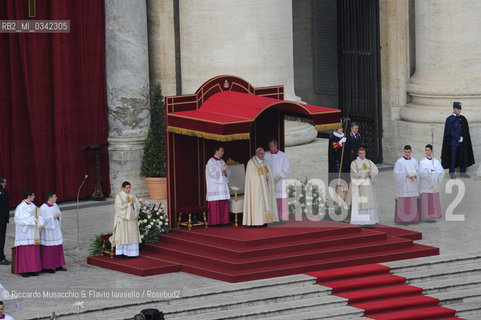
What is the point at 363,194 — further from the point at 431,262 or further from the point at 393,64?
the point at 393,64

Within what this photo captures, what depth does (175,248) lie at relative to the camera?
68.8 feet

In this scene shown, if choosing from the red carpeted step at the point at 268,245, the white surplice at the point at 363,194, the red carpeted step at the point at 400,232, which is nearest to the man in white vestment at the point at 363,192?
the white surplice at the point at 363,194

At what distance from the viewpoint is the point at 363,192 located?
2280 centimetres

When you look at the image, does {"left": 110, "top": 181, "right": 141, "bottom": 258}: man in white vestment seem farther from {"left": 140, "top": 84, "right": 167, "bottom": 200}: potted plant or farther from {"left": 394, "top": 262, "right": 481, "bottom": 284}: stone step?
{"left": 140, "top": 84, "right": 167, "bottom": 200}: potted plant

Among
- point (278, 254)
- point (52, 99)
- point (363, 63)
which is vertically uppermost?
point (363, 63)

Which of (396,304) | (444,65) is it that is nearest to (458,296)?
(396,304)

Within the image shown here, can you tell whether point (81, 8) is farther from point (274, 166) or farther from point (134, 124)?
point (274, 166)

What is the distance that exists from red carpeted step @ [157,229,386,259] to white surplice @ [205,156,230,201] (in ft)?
3.17

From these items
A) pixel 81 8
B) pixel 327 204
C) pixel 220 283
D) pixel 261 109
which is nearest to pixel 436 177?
pixel 327 204

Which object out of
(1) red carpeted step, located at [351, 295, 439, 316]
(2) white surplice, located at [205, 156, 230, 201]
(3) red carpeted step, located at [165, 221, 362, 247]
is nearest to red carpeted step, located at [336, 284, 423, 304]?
(1) red carpeted step, located at [351, 295, 439, 316]

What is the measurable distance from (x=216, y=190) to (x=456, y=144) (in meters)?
7.36

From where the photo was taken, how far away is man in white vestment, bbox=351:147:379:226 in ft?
74.4

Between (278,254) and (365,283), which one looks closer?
(365,283)

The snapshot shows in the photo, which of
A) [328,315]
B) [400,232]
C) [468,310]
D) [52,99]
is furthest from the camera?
[52,99]
